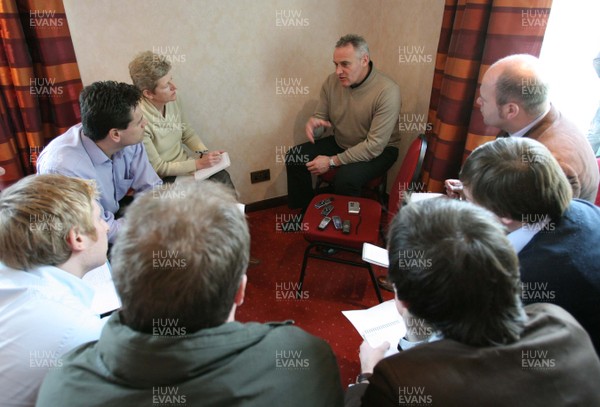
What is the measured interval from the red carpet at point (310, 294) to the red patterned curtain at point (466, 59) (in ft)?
2.60

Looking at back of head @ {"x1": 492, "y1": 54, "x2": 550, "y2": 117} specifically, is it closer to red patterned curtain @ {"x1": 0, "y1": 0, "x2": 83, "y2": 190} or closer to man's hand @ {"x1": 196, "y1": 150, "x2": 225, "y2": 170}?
man's hand @ {"x1": 196, "y1": 150, "x2": 225, "y2": 170}

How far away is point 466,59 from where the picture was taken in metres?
1.99

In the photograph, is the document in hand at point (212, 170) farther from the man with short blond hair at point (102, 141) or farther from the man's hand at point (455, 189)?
the man's hand at point (455, 189)

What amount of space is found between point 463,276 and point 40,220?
1.05 m

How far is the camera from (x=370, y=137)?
2480 mm

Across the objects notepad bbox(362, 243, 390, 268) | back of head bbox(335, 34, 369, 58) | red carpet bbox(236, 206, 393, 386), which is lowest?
red carpet bbox(236, 206, 393, 386)

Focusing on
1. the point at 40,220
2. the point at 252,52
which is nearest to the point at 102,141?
the point at 40,220

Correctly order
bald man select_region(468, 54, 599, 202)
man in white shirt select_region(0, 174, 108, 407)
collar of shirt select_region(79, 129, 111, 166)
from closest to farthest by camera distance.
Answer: man in white shirt select_region(0, 174, 108, 407)
bald man select_region(468, 54, 599, 202)
collar of shirt select_region(79, 129, 111, 166)

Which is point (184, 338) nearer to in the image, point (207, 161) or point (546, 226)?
point (546, 226)

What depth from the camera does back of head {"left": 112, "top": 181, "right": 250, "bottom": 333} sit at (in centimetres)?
68

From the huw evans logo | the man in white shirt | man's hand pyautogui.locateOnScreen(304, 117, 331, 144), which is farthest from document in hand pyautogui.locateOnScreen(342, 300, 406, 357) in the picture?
the huw evans logo

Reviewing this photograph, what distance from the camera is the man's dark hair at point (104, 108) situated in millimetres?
1682

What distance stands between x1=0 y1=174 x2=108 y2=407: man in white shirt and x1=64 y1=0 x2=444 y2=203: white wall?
140 centimetres

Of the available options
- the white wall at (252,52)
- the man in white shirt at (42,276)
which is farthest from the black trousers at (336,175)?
the man in white shirt at (42,276)
